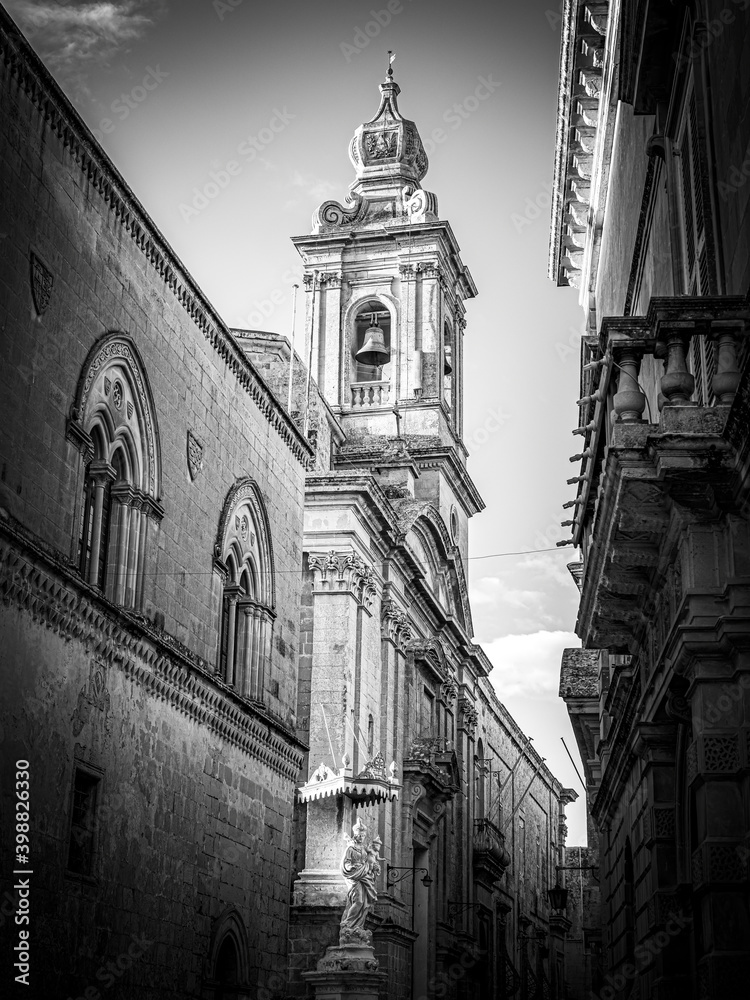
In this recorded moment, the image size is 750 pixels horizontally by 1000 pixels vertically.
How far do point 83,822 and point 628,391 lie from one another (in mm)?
6624

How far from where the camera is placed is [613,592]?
12.7 meters

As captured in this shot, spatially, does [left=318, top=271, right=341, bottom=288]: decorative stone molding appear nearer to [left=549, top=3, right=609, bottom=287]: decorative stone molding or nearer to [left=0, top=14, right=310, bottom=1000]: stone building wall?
[left=549, top=3, right=609, bottom=287]: decorative stone molding

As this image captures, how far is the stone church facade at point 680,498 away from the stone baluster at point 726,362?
0.04 ft

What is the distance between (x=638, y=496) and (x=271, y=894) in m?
10.6

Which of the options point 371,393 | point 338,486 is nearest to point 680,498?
point 338,486

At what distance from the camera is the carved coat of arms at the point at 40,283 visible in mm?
12516

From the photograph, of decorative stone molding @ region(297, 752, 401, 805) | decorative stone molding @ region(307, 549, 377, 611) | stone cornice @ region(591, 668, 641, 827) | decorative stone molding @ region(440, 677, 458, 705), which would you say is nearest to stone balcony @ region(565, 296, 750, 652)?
stone cornice @ region(591, 668, 641, 827)

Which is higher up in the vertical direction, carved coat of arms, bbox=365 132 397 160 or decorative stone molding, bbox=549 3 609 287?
carved coat of arms, bbox=365 132 397 160

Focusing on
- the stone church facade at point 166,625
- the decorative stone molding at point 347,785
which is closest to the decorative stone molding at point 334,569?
the stone church facade at point 166,625

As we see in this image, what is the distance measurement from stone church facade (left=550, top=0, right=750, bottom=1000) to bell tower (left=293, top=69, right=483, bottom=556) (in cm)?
2268

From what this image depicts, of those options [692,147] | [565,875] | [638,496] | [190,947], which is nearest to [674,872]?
[638,496]

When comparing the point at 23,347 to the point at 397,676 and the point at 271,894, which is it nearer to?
the point at 271,894

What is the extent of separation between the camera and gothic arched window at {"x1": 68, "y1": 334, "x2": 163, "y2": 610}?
45.5 feet

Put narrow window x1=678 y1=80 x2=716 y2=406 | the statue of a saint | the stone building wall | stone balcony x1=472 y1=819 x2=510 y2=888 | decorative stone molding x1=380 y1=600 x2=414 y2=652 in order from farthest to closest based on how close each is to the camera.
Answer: stone balcony x1=472 y1=819 x2=510 y2=888 → decorative stone molding x1=380 y1=600 x2=414 y2=652 → the statue of a saint → the stone building wall → narrow window x1=678 y1=80 x2=716 y2=406
